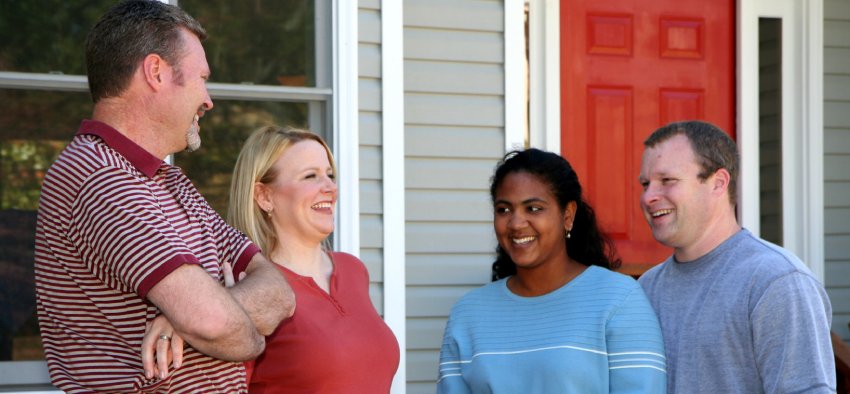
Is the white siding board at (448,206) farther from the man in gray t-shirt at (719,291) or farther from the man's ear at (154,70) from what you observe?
the man's ear at (154,70)

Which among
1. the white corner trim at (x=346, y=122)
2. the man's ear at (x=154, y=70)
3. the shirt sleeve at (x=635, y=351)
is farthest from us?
the white corner trim at (x=346, y=122)

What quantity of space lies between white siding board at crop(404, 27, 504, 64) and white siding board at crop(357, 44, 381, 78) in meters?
0.19

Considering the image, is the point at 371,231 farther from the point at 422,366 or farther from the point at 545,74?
the point at 545,74

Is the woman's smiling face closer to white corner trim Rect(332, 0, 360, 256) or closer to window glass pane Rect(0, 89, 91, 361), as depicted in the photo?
white corner trim Rect(332, 0, 360, 256)

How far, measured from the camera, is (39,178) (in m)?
3.99

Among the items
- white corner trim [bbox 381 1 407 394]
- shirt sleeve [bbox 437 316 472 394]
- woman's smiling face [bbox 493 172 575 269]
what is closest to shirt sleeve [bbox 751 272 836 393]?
woman's smiling face [bbox 493 172 575 269]

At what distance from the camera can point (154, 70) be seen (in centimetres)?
234

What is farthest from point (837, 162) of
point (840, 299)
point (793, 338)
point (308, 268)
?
point (308, 268)

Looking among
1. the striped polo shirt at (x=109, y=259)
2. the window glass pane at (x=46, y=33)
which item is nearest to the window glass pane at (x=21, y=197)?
the window glass pane at (x=46, y=33)

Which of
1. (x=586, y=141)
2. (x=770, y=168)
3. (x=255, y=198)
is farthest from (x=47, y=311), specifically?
(x=770, y=168)

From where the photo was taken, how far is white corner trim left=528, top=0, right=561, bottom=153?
548 cm

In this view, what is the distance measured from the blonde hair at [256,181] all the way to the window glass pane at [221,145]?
37.4 inches

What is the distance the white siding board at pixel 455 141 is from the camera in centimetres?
463

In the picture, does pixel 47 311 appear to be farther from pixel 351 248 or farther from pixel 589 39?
pixel 589 39
